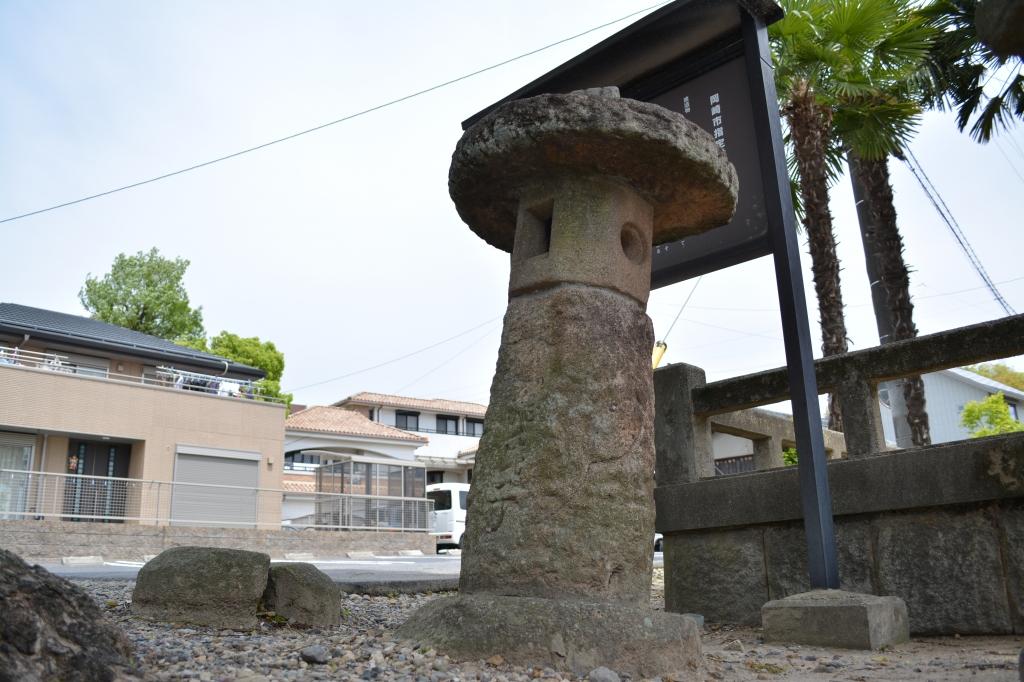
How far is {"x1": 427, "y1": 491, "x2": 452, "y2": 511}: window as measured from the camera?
27.5m

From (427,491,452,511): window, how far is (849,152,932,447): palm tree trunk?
58.8ft

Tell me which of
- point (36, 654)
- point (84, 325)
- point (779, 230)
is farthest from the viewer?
point (84, 325)

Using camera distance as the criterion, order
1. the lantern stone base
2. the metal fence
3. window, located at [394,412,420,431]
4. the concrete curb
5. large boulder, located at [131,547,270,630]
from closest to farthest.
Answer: the lantern stone base, large boulder, located at [131,547,270,630], the concrete curb, the metal fence, window, located at [394,412,420,431]

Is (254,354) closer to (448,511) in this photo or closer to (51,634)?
(448,511)

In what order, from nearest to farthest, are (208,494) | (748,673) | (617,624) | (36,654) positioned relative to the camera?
(36,654)
(617,624)
(748,673)
(208,494)

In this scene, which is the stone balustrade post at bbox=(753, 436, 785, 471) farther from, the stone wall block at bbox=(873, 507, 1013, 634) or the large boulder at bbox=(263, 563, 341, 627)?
the large boulder at bbox=(263, 563, 341, 627)

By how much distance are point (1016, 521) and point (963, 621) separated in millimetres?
653

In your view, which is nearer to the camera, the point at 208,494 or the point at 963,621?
the point at 963,621

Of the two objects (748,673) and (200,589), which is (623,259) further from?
(200,589)

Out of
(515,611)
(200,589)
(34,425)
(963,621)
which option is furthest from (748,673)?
(34,425)

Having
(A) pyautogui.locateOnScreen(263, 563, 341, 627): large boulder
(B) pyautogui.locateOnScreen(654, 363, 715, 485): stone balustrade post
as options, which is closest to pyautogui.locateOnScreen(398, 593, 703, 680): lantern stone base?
(A) pyautogui.locateOnScreen(263, 563, 341, 627): large boulder

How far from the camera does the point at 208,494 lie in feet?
63.7

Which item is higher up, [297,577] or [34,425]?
[34,425]

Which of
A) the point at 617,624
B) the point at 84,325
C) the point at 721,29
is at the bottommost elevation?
the point at 617,624
